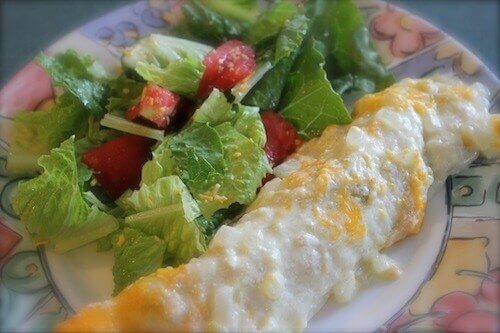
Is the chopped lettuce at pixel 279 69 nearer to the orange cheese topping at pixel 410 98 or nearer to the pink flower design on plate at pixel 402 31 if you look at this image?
the orange cheese topping at pixel 410 98

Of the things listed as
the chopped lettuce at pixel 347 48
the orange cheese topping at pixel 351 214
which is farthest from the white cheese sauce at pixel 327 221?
the chopped lettuce at pixel 347 48

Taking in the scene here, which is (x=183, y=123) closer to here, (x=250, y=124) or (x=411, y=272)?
(x=250, y=124)

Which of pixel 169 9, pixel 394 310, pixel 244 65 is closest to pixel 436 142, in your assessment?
pixel 394 310

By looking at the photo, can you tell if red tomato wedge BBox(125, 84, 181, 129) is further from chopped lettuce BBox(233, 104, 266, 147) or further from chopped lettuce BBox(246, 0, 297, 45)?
chopped lettuce BBox(246, 0, 297, 45)

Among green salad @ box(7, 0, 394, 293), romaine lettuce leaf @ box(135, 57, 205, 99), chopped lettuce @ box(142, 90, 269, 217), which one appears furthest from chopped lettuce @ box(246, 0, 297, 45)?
chopped lettuce @ box(142, 90, 269, 217)

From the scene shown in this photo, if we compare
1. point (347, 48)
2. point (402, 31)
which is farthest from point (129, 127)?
point (402, 31)

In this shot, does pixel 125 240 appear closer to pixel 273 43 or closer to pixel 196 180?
pixel 196 180
